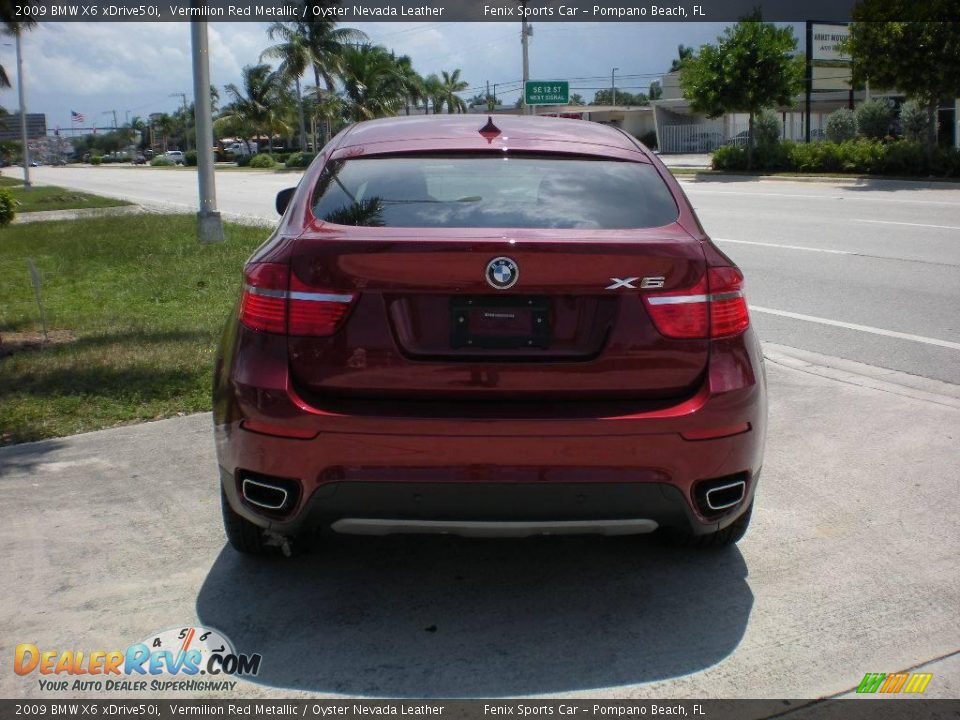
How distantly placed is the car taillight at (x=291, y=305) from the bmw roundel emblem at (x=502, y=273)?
1.43 ft

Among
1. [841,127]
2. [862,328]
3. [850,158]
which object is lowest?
[862,328]

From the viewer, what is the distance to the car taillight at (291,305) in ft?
10.3

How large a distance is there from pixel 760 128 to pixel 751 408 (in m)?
33.7

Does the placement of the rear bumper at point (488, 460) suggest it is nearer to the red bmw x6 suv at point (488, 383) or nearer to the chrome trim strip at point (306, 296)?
the red bmw x6 suv at point (488, 383)

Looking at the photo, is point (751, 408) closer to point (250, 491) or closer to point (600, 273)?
point (600, 273)

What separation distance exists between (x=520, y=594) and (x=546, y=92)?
4360cm

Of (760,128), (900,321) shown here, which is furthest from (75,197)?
(900,321)

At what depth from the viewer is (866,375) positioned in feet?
21.8

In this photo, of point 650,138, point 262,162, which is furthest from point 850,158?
point 262,162

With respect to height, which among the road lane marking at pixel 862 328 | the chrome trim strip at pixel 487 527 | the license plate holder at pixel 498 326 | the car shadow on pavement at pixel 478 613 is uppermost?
the license plate holder at pixel 498 326

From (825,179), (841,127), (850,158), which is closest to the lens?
(825,179)

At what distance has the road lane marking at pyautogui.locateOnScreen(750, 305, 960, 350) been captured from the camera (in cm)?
745

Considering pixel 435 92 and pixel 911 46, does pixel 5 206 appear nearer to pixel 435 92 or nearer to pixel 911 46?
pixel 911 46

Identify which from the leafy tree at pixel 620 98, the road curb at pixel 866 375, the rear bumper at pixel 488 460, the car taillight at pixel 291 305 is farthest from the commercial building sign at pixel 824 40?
the leafy tree at pixel 620 98
